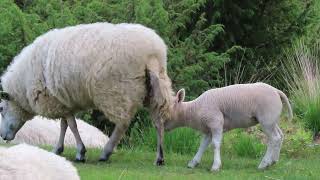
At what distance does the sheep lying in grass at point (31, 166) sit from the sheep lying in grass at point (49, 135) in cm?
656

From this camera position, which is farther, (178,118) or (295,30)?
(295,30)

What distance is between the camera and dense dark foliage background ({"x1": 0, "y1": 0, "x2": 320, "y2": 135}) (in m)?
14.4

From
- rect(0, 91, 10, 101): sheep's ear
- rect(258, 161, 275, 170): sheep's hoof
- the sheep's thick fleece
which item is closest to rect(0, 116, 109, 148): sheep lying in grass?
rect(0, 91, 10, 101): sheep's ear

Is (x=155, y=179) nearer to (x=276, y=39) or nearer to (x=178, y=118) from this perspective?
(x=178, y=118)

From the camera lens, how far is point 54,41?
966cm

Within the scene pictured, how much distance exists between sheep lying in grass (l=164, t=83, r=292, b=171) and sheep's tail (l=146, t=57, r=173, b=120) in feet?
0.96

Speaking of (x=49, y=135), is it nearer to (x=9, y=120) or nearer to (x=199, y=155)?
(x=9, y=120)

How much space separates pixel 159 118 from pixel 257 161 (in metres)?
1.51

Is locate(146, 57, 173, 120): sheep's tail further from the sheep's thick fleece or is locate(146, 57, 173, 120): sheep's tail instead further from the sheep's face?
the sheep's face

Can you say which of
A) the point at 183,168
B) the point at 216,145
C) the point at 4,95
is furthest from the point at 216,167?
the point at 4,95

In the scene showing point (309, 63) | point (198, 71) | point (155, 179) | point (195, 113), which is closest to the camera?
point (155, 179)

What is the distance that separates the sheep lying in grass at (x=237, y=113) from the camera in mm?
8844

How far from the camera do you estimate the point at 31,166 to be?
15.7ft

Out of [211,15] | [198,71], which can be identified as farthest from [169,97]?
[211,15]
